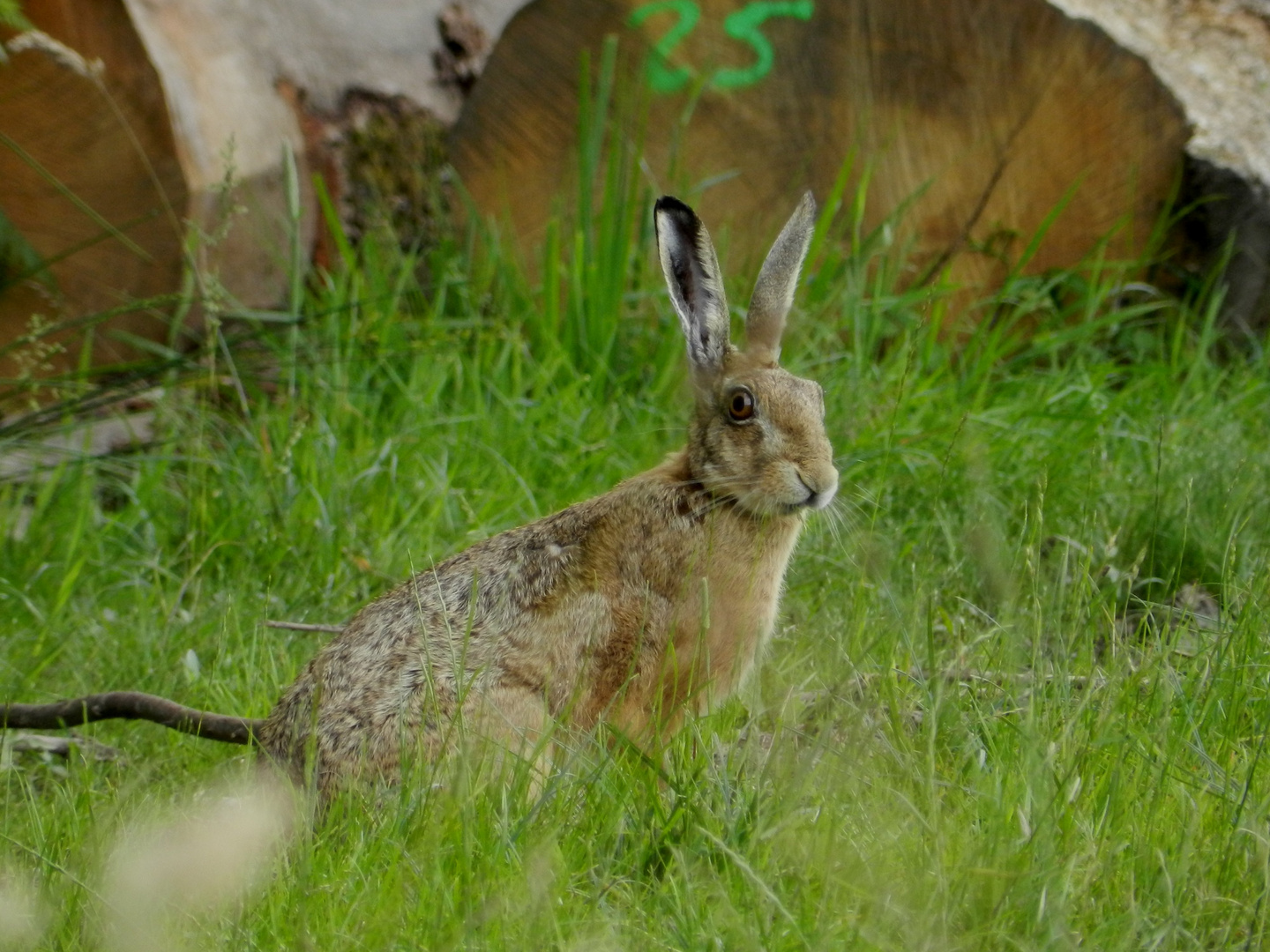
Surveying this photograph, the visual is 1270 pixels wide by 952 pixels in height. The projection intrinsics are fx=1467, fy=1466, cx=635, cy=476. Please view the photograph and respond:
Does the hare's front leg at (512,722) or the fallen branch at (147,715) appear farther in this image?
the fallen branch at (147,715)

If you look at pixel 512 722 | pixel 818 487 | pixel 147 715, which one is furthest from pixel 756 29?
pixel 147 715

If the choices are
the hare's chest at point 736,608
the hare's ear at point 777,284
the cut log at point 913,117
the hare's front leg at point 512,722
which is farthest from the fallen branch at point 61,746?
the cut log at point 913,117

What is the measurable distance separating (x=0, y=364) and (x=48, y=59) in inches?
47.1

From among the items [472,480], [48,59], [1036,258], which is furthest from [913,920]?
[48,59]

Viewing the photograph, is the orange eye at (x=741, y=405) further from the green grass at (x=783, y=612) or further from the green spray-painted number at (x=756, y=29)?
the green spray-painted number at (x=756, y=29)

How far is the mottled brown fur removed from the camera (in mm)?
3100

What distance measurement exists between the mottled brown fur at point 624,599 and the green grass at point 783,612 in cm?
18

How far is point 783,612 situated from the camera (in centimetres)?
394

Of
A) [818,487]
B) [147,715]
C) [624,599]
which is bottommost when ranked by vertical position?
[147,715]

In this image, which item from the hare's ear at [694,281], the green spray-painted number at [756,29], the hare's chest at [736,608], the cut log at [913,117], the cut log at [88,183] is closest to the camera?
the hare's chest at [736,608]

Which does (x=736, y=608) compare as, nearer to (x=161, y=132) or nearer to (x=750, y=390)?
(x=750, y=390)

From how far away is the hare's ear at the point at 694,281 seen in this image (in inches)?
143

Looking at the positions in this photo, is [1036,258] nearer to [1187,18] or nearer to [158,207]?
[1187,18]

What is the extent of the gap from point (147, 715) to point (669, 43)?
3.47m
